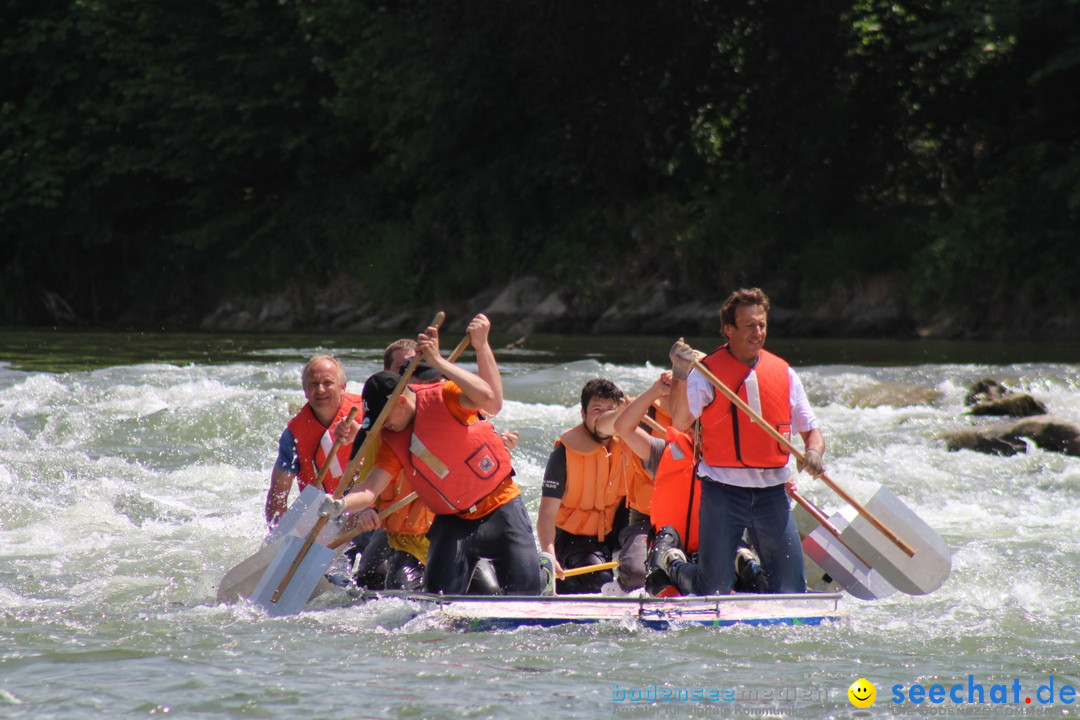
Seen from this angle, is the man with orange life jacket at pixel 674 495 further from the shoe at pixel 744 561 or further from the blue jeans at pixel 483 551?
the blue jeans at pixel 483 551

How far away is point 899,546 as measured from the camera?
5.40 meters

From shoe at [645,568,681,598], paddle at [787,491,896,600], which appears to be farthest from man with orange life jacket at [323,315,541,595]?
paddle at [787,491,896,600]

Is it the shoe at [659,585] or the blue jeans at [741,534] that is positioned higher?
the blue jeans at [741,534]

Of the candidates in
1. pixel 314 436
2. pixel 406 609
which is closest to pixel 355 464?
pixel 406 609

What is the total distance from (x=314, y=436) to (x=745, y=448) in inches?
81.5

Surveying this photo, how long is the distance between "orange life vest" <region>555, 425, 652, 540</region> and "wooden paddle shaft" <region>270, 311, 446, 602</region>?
936mm

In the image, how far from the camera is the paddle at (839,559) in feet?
17.9

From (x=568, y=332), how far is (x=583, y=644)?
16307 millimetres

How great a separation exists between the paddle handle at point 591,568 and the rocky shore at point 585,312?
13.4 metres

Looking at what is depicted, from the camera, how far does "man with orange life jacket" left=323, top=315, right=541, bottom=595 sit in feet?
16.2

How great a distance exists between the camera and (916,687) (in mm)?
4371

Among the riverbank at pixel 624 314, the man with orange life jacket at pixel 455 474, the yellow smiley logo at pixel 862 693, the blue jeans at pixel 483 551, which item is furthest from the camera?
the riverbank at pixel 624 314

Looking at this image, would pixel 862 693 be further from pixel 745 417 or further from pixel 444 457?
pixel 444 457

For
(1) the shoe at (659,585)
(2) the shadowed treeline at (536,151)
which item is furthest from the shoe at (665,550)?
(2) the shadowed treeline at (536,151)
